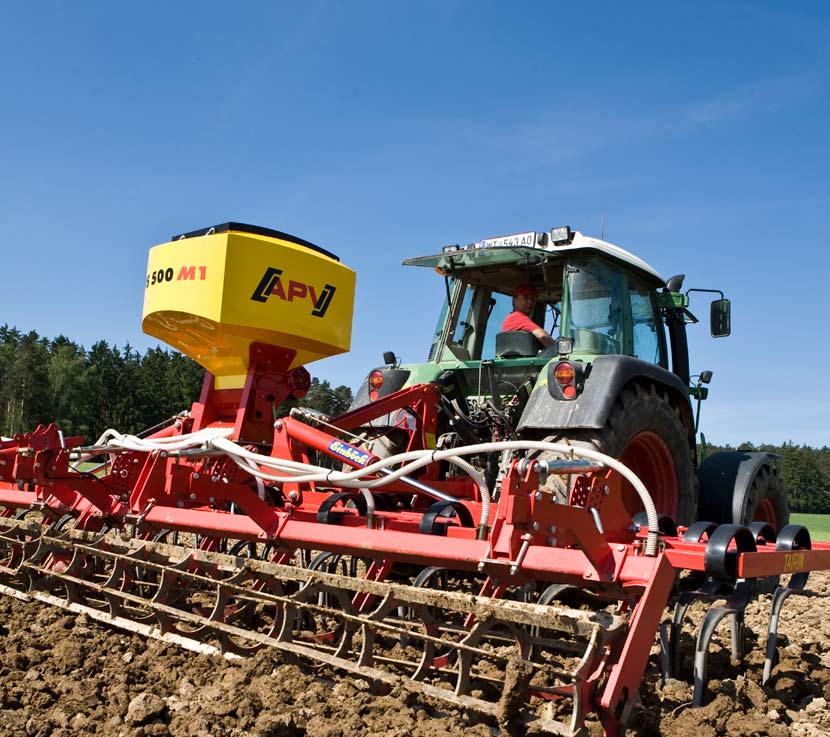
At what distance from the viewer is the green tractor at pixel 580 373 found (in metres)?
4.22

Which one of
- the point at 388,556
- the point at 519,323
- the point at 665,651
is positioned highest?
the point at 519,323

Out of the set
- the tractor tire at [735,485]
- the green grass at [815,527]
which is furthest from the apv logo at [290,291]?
the green grass at [815,527]

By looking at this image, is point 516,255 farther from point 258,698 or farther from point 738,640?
point 258,698

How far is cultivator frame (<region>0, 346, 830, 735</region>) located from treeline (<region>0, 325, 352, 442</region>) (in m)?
42.2

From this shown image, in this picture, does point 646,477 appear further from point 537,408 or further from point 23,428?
point 23,428

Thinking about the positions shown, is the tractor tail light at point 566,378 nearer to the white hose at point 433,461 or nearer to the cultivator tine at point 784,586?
the white hose at point 433,461

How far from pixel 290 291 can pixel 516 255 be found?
5.47 ft

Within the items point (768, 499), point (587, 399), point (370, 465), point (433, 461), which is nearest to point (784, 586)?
point (587, 399)

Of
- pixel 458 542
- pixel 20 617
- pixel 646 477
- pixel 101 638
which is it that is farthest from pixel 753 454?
pixel 20 617

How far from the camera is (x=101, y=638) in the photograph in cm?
354

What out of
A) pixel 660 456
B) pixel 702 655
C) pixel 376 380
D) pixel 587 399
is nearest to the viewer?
pixel 702 655

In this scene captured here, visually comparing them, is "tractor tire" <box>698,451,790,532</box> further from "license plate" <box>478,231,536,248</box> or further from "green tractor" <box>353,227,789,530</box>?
"license plate" <box>478,231,536,248</box>

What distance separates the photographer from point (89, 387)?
47.5 m

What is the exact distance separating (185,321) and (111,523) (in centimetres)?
115
